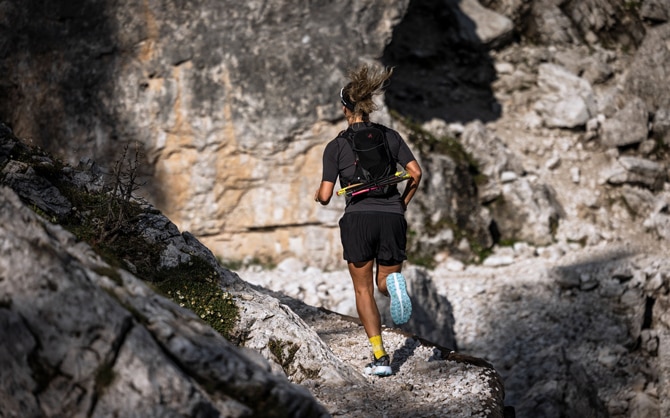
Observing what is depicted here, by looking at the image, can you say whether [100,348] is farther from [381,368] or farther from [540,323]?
[540,323]

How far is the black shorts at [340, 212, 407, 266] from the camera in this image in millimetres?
5941

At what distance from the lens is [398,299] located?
5.89 meters

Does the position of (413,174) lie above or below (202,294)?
below

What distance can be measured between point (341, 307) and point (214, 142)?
12.9 ft

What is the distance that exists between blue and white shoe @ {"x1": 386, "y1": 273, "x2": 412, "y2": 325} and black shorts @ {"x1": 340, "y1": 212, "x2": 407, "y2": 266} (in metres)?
0.18

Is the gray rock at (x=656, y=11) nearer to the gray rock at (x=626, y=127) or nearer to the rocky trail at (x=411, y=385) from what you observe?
the gray rock at (x=626, y=127)

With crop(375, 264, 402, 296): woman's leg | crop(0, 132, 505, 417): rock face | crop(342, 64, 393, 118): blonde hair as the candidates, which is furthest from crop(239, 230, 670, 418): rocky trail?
crop(0, 132, 505, 417): rock face

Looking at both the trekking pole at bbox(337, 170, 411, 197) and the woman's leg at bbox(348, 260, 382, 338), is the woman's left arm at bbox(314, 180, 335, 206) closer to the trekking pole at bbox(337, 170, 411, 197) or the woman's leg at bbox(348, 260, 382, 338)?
the trekking pole at bbox(337, 170, 411, 197)

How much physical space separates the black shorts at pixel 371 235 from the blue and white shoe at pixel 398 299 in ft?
0.59

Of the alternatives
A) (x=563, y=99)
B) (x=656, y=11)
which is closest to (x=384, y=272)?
(x=563, y=99)

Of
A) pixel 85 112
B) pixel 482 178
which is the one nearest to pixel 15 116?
pixel 85 112

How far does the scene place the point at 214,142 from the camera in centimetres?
1339

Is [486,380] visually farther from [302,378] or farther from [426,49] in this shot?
[426,49]

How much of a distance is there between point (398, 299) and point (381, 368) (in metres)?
0.62
